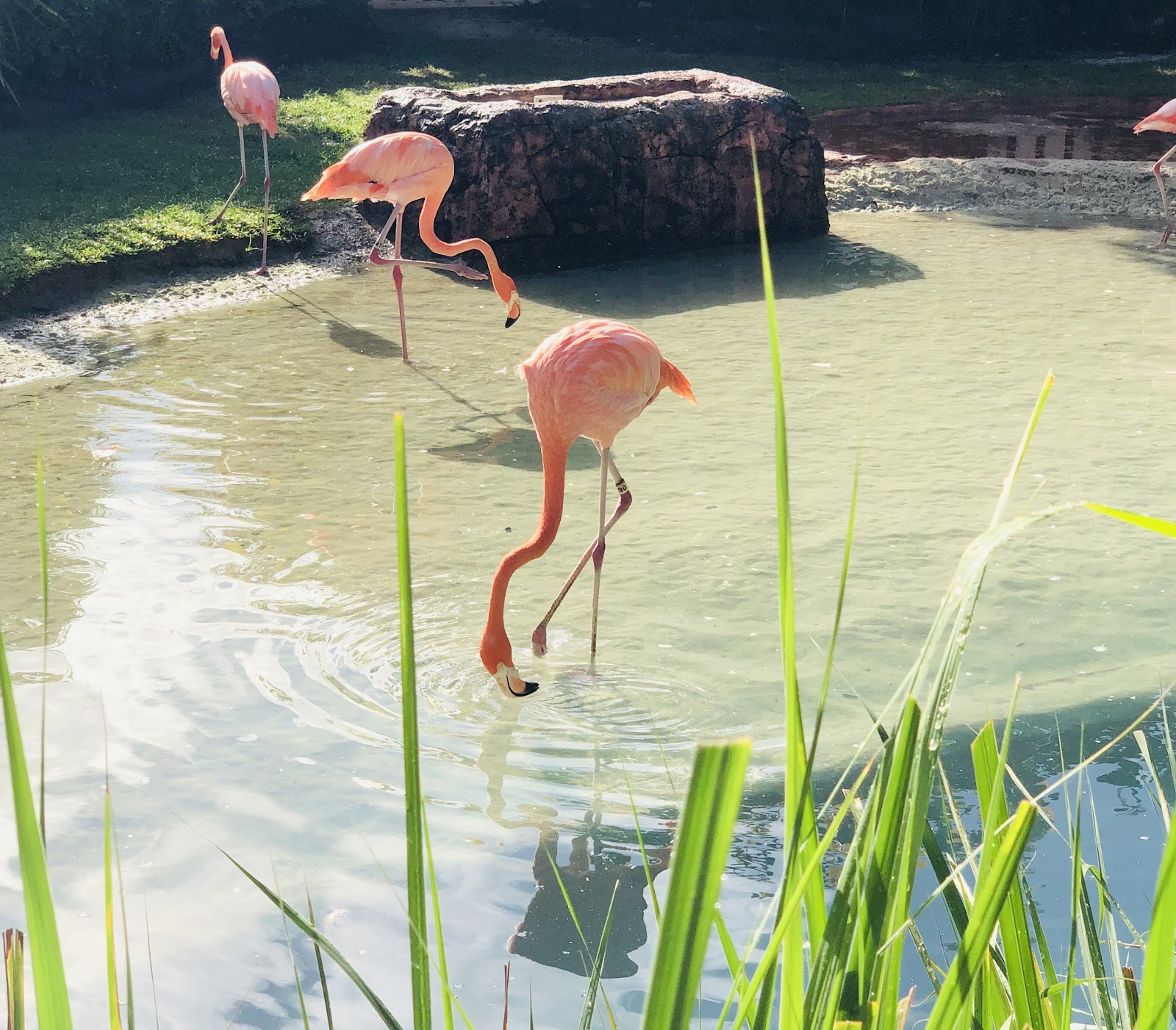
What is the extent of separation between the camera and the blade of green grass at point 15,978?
786 millimetres

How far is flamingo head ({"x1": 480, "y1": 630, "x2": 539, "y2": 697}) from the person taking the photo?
2.62m

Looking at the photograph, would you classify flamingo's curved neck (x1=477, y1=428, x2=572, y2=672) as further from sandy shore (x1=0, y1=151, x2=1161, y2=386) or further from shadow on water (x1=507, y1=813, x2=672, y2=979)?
sandy shore (x1=0, y1=151, x2=1161, y2=386)

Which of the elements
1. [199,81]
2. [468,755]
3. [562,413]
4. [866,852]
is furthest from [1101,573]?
[199,81]

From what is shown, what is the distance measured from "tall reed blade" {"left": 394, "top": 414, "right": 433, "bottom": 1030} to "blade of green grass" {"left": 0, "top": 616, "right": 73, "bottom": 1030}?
162 millimetres

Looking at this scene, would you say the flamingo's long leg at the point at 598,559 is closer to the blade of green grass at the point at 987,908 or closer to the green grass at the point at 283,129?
the blade of green grass at the point at 987,908

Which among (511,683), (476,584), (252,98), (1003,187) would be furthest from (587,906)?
(1003,187)

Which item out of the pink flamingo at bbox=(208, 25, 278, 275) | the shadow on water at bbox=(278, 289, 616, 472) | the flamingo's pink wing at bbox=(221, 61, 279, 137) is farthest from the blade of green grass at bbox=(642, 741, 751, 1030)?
the flamingo's pink wing at bbox=(221, 61, 279, 137)

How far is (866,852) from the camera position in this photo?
77 cm

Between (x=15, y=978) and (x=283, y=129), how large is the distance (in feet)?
35.8

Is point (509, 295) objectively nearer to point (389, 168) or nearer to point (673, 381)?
point (389, 168)

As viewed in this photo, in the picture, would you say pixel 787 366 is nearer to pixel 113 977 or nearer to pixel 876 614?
pixel 876 614

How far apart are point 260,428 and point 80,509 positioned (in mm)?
951

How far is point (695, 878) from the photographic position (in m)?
0.45

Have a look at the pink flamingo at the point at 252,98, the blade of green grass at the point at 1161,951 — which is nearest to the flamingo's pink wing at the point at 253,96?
the pink flamingo at the point at 252,98
